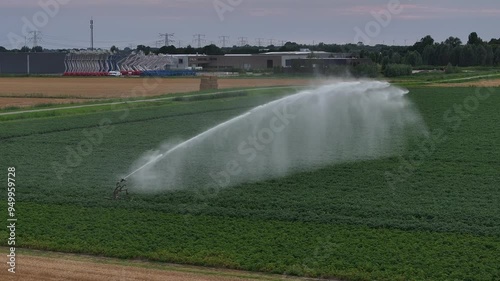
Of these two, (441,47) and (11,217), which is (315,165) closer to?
(11,217)

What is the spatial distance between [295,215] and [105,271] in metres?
6.18

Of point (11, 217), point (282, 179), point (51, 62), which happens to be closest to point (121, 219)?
point (11, 217)

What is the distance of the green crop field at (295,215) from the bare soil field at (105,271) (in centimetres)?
43

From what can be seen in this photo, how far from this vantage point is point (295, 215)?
20125 millimetres

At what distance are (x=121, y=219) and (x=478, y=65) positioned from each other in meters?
132

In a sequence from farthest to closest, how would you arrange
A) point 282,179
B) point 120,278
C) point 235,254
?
point 282,179, point 235,254, point 120,278

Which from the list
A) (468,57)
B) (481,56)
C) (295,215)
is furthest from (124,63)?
(295,215)

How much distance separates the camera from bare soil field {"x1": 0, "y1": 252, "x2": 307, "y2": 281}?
50.5ft

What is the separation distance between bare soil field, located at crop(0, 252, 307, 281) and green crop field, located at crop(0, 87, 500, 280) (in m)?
0.43

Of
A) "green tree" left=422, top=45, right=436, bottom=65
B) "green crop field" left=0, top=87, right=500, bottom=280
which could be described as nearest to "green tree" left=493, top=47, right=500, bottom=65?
"green tree" left=422, top=45, right=436, bottom=65

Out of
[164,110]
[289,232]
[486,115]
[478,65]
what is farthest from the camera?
[478,65]

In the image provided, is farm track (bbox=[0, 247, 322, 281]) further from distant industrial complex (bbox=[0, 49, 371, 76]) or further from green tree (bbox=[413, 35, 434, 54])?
green tree (bbox=[413, 35, 434, 54])

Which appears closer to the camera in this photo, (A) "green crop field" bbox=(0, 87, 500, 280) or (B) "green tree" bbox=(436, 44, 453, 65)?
(A) "green crop field" bbox=(0, 87, 500, 280)

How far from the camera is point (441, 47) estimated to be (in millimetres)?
145000
